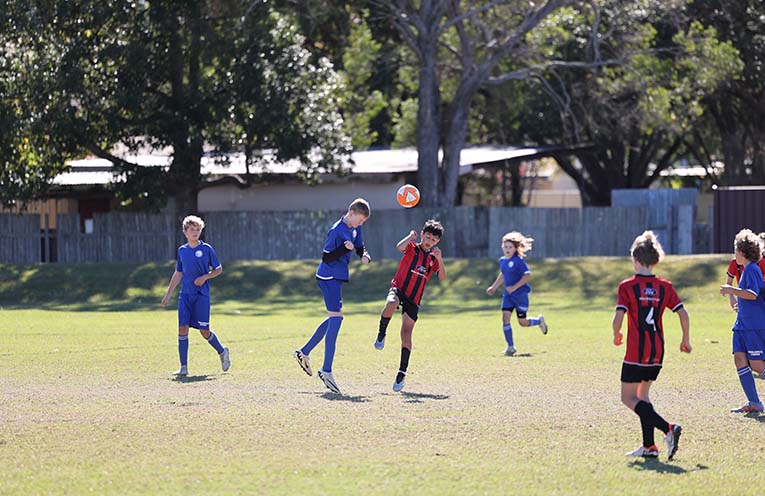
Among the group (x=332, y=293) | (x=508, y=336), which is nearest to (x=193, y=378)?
(x=332, y=293)

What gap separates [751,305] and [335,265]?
4.24 m

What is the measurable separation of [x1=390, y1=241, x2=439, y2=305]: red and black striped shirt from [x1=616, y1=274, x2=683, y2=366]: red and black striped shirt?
401 centimetres

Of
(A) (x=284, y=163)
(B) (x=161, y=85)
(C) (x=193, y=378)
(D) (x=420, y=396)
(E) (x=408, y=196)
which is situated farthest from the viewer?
(A) (x=284, y=163)

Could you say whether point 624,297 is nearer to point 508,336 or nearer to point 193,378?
point 193,378

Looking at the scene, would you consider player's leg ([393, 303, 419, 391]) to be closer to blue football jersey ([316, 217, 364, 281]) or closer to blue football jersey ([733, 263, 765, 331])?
blue football jersey ([316, 217, 364, 281])

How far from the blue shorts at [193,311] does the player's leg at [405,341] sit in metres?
2.60

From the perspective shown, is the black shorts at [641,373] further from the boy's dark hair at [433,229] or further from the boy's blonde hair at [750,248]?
the boy's dark hair at [433,229]

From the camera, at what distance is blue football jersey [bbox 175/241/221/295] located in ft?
44.5

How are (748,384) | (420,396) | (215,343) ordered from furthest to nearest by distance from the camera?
(215,343) < (420,396) < (748,384)

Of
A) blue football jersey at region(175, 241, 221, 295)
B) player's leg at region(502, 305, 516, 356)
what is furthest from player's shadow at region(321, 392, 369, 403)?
player's leg at region(502, 305, 516, 356)

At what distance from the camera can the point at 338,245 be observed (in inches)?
468

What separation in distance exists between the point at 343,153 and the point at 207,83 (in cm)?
481

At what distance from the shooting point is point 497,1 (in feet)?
110

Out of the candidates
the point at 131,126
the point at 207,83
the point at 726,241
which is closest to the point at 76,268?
the point at 131,126
